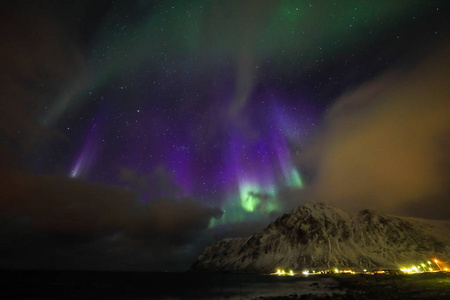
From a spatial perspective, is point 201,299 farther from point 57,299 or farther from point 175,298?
point 57,299

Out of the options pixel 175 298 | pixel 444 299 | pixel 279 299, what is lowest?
pixel 444 299

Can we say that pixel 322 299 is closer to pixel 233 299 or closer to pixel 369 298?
pixel 369 298

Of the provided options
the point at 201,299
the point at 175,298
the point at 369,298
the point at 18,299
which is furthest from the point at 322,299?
the point at 18,299

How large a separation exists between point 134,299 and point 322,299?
5275cm

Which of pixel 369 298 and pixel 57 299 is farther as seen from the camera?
pixel 57 299

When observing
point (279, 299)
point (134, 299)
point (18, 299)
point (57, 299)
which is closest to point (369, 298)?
point (279, 299)

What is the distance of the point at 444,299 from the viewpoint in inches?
1797

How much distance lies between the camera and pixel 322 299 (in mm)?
58969

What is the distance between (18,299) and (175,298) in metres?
44.6

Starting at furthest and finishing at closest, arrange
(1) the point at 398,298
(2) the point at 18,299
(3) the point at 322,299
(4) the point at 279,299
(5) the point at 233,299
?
(2) the point at 18,299 → (5) the point at 233,299 → (4) the point at 279,299 → (3) the point at 322,299 → (1) the point at 398,298

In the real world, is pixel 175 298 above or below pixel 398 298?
above

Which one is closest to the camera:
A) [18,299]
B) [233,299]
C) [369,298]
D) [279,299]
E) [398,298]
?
[398,298]

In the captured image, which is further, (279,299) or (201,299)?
(201,299)

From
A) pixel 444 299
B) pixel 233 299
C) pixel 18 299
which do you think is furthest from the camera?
pixel 18 299
